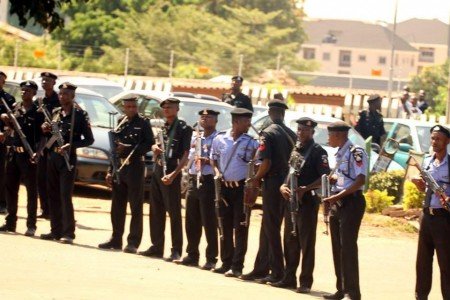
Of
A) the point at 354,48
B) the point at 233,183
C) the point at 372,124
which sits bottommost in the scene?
the point at 233,183

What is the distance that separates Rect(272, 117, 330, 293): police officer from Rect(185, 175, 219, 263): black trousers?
4.84 feet

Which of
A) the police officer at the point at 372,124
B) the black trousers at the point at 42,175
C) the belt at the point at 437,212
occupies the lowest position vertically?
the black trousers at the point at 42,175

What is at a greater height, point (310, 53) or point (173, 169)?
point (310, 53)

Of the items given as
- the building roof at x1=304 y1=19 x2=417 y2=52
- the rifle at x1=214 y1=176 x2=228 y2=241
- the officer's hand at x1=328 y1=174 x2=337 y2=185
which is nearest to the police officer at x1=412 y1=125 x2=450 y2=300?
the officer's hand at x1=328 y1=174 x2=337 y2=185

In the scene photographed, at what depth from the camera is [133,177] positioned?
17.1 meters

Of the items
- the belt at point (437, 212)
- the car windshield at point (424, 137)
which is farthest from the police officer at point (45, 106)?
the car windshield at point (424, 137)

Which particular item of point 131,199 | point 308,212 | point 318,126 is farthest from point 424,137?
point 308,212

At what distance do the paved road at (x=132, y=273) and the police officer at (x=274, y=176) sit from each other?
1.29 feet

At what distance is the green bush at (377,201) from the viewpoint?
77.2 ft

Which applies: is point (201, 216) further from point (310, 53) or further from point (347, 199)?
point (310, 53)

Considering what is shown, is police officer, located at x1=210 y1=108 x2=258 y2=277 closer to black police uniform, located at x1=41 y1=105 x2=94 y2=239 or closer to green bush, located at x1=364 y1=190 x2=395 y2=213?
black police uniform, located at x1=41 y1=105 x2=94 y2=239

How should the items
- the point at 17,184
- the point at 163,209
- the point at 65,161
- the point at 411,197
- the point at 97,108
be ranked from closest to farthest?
the point at 163,209 < the point at 65,161 < the point at 17,184 < the point at 411,197 < the point at 97,108

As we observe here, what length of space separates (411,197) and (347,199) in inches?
361

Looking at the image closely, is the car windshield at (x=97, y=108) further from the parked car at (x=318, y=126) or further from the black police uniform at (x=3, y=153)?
the black police uniform at (x=3, y=153)
